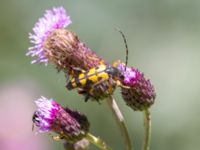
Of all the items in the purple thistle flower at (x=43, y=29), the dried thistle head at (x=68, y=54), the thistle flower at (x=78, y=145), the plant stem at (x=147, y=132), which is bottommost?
the plant stem at (x=147, y=132)

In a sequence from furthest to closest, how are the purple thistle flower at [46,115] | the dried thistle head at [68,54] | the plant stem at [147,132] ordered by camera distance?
the dried thistle head at [68,54] → the purple thistle flower at [46,115] → the plant stem at [147,132]

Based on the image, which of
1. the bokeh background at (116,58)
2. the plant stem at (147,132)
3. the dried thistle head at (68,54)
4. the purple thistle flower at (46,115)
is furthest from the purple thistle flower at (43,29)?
the bokeh background at (116,58)

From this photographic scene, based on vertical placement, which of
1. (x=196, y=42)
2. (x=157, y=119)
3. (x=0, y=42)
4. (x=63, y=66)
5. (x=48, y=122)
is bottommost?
(x=48, y=122)

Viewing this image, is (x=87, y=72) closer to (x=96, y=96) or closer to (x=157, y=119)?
(x=96, y=96)

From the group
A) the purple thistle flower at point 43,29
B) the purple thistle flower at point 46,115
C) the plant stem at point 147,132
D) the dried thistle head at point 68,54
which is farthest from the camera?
the purple thistle flower at point 43,29

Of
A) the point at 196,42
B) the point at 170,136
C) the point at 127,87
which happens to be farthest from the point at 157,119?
the point at 127,87

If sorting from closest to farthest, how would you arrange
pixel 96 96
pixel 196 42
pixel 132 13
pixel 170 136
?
pixel 96 96
pixel 170 136
pixel 196 42
pixel 132 13

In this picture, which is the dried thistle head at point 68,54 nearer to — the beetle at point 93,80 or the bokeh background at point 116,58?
the beetle at point 93,80
